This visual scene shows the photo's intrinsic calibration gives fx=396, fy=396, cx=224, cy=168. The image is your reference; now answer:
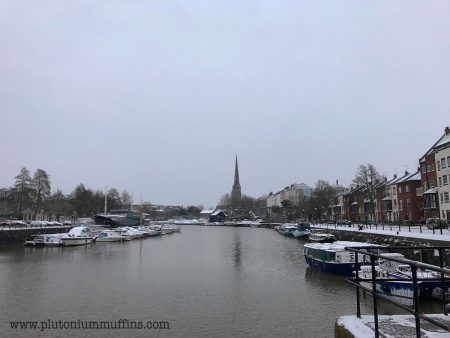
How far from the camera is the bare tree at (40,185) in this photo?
3804 inches

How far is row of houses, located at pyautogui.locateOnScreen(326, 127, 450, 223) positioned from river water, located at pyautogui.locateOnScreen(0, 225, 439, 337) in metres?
34.5

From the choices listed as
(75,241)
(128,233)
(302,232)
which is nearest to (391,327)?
(75,241)

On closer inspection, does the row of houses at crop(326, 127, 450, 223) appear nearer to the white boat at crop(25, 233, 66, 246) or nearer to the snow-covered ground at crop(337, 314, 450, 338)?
the white boat at crop(25, 233, 66, 246)

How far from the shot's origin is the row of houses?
60.9 metres

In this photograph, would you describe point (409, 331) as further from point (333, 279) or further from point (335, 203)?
point (335, 203)

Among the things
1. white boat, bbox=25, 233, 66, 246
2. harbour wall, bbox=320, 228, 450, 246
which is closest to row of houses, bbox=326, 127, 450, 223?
harbour wall, bbox=320, 228, 450, 246

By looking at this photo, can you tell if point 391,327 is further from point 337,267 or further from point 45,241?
point 45,241

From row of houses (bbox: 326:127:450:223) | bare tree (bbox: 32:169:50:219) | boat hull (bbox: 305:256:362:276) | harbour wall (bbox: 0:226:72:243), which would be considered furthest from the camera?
bare tree (bbox: 32:169:50:219)

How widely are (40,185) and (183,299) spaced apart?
85827mm

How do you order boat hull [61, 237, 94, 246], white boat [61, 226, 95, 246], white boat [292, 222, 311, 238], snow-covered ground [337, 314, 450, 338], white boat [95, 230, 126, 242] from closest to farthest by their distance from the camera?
snow-covered ground [337, 314, 450, 338] → boat hull [61, 237, 94, 246] → white boat [61, 226, 95, 246] → white boat [95, 230, 126, 242] → white boat [292, 222, 311, 238]

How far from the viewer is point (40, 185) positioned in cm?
9775

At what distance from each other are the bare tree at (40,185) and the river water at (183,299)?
62.5 meters

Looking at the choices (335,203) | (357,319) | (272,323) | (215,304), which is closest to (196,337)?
(272,323)

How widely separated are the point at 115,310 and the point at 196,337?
625 cm
